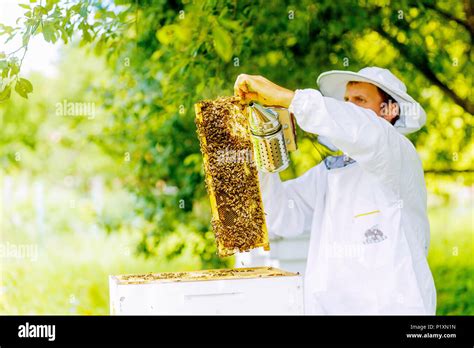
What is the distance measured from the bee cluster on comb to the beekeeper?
0.18m

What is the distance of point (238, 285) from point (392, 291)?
0.80m

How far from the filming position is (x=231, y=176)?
3168 millimetres

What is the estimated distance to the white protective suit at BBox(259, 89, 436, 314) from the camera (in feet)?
9.75

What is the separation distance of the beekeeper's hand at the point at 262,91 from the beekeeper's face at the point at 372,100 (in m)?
0.66

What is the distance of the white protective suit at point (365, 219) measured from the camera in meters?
2.97

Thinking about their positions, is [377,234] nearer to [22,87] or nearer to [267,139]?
[267,139]

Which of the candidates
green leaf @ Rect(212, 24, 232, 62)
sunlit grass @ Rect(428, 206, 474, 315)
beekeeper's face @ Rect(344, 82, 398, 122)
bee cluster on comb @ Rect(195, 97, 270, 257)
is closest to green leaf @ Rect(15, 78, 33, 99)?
bee cluster on comb @ Rect(195, 97, 270, 257)

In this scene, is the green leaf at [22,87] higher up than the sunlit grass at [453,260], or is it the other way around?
the green leaf at [22,87]

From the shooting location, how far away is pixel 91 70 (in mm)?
15094

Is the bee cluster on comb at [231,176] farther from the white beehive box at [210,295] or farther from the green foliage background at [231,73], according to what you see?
the green foliage background at [231,73]

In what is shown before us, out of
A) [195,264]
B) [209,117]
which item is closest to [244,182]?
[209,117]
